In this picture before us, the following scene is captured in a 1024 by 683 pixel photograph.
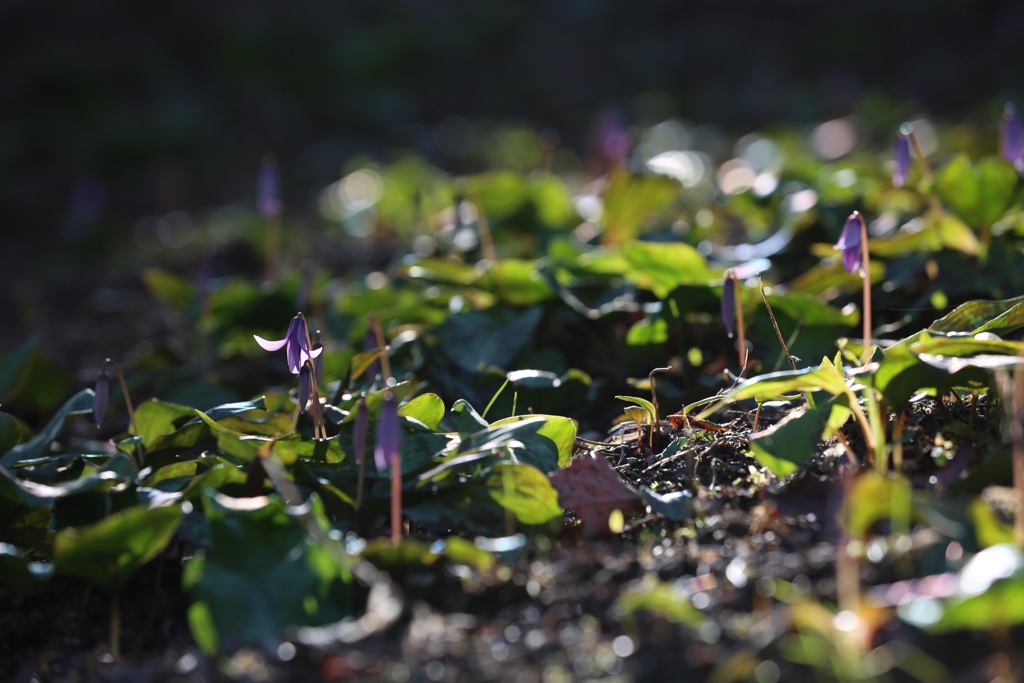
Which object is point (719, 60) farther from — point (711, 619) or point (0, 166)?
point (711, 619)

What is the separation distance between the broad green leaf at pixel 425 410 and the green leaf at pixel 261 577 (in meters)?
0.37

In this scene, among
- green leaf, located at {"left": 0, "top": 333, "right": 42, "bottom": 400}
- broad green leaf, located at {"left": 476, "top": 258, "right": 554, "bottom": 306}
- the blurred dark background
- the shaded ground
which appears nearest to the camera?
the shaded ground

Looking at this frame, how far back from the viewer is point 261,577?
4.29ft

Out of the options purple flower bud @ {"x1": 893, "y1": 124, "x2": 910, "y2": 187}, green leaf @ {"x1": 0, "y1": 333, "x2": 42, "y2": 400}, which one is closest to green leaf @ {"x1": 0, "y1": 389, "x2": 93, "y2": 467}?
green leaf @ {"x1": 0, "y1": 333, "x2": 42, "y2": 400}

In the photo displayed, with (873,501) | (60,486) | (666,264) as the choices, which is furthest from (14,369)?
(873,501)

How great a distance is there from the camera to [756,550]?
1353 millimetres

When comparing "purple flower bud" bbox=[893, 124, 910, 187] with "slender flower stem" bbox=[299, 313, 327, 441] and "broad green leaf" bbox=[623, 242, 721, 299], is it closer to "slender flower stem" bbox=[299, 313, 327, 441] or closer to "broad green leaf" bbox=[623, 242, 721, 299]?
"broad green leaf" bbox=[623, 242, 721, 299]

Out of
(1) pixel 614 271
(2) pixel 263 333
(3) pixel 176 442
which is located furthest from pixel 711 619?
(2) pixel 263 333

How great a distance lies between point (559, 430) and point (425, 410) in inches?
8.7

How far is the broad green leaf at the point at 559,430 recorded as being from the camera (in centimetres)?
163

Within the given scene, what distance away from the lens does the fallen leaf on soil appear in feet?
4.95

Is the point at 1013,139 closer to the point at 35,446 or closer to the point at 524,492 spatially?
the point at 524,492

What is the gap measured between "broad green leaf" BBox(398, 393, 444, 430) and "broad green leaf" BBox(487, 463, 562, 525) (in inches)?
8.9

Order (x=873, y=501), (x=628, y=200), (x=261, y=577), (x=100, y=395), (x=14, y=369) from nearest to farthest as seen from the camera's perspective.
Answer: (x=873, y=501) < (x=261, y=577) < (x=100, y=395) < (x=14, y=369) < (x=628, y=200)
